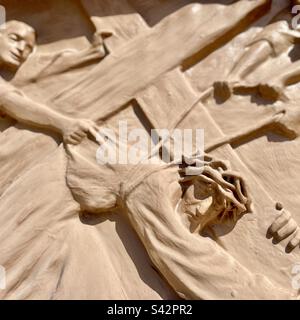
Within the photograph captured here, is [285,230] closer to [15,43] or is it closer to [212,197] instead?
[212,197]

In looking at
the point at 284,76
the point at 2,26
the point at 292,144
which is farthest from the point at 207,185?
the point at 2,26

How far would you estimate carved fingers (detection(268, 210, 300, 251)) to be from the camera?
52.1 inches

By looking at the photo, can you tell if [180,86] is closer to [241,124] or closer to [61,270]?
[241,124]

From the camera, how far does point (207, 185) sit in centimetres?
138

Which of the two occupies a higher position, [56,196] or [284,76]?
[284,76]

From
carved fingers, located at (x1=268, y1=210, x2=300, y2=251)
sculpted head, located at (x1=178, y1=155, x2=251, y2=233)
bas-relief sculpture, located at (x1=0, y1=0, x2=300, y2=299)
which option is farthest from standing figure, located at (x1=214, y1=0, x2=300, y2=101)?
carved fingers, located at (x1=268, y1=210, x2=300, y2=251)

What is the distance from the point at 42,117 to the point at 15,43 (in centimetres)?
26

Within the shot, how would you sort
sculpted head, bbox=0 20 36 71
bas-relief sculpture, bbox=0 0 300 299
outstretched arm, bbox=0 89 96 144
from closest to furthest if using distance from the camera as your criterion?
bas-relief sculpture, bbox=0 0 300 299
outstretched arm, bbox=0 89 96 144
sculpted head, bbox=0 20 36 71

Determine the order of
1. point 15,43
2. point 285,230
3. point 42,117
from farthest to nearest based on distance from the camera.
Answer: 1. point 15,43
2. point 42,117
3. point 285,230

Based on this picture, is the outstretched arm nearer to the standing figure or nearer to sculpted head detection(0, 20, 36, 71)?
sculpted head detection(0, 20, 36, 71)

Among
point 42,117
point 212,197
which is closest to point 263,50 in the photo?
point 212,197

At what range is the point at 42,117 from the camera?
151 cm

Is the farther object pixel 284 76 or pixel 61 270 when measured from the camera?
pixel 284 76

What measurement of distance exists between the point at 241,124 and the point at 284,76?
172mm
